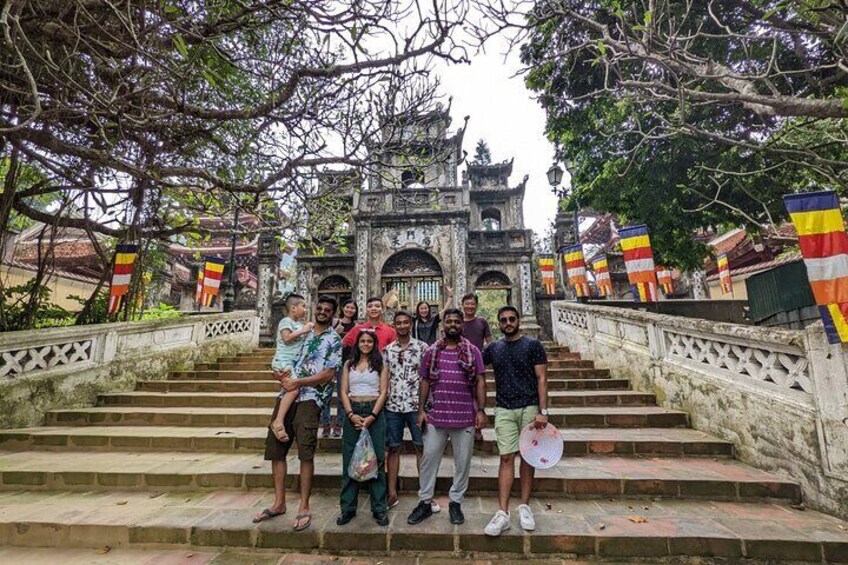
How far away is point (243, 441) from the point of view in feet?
14.1

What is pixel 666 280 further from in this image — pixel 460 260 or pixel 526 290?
pixel 460 260

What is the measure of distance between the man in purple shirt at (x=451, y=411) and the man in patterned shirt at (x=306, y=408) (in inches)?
32.4

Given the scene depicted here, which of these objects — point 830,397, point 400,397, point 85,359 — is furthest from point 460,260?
point 830,397

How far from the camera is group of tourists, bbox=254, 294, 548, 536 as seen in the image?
2924 millimetres

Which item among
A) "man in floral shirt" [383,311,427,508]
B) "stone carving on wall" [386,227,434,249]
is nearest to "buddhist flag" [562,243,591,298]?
"stone carving on wall" [386,227,434,249]

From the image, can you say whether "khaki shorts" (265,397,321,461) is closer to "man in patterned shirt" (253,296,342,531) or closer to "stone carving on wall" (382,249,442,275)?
A: "man in patterned shirt" (253,296,342,531)

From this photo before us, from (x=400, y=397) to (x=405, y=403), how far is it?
0.07 meters

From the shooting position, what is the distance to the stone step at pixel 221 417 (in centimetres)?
474

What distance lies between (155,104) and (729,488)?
7.27 meters

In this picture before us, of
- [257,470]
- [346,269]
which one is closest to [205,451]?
[257,470]

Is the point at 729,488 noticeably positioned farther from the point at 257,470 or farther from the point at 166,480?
the point at 166,480

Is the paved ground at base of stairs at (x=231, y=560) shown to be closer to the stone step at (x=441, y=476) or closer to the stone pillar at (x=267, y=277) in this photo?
the stone step at (x=441, y=476)

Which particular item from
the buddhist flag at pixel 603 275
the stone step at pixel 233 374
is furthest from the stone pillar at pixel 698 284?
the stone step at pixel 233 374

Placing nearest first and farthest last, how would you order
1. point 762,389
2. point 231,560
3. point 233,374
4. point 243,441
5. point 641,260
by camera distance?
point 231,560
point 762,389
point 243,441
point 641,260
point 233,374
